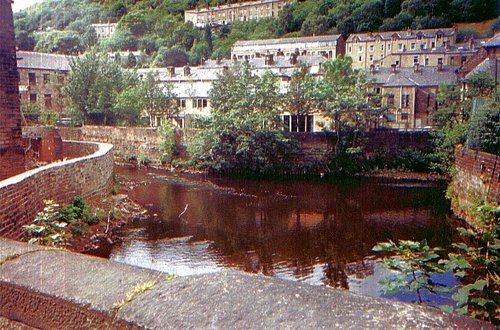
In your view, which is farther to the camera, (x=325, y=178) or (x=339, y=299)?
(x=325, y=178)

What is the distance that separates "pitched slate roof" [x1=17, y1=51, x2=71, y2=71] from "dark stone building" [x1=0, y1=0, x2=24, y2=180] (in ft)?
110

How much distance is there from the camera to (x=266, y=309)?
6.00 feet

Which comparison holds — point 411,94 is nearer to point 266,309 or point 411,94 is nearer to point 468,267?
point 468,267

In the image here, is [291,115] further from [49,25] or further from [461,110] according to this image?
[49,25]

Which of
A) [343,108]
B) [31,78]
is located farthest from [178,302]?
[31,78]

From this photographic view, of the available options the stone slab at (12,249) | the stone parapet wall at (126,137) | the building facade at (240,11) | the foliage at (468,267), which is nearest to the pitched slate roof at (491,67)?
the stone parapet wall at (126,137)

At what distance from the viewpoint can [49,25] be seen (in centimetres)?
2950

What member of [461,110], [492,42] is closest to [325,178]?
[461,110]

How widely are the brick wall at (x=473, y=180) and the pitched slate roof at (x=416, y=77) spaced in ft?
68.0

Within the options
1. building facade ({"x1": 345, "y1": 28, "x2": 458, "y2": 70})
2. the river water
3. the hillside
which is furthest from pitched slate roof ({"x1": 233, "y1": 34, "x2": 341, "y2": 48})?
the river water

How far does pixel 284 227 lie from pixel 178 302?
14991 millimetres

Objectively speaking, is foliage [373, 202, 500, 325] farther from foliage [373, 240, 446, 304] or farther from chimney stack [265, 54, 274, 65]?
chimney stack [265, 54, 274, 65]

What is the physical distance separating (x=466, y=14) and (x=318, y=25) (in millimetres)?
19933

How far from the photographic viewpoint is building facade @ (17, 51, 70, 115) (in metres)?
43.4
